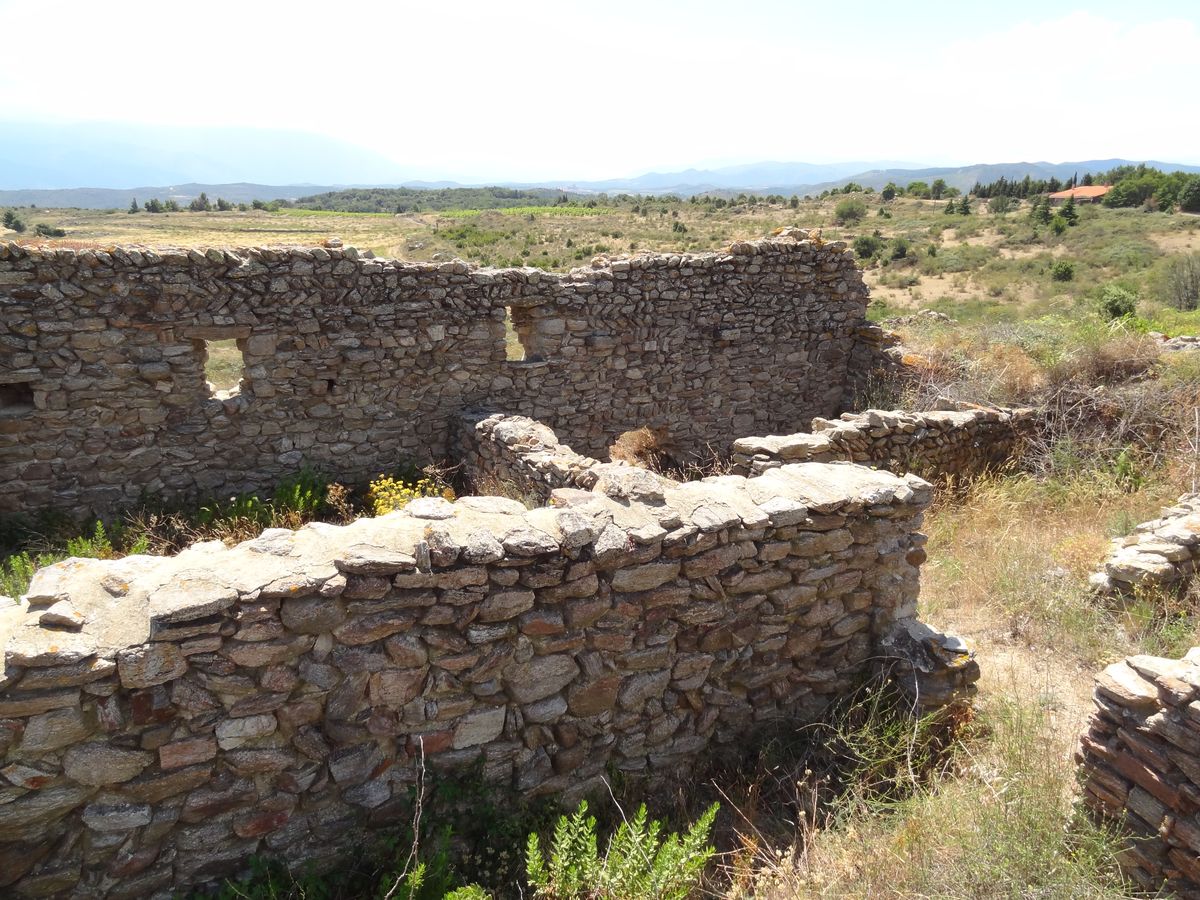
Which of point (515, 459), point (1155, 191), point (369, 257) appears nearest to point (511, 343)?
point (369, 257)

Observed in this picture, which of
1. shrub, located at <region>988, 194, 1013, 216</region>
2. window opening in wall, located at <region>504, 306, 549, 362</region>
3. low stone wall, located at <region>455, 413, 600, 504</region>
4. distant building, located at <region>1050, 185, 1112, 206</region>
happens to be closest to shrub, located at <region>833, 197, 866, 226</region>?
shrub, located at <region>988, 194, 1013, 216</region>

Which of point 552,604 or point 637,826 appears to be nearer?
point 637,826

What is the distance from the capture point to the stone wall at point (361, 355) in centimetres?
691

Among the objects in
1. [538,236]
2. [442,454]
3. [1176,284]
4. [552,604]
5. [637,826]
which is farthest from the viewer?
[538,236]

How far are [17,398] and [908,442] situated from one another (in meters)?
9.05

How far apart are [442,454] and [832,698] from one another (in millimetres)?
5600

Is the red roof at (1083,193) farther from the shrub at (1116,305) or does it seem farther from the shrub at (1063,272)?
the shrub at (1116,305)

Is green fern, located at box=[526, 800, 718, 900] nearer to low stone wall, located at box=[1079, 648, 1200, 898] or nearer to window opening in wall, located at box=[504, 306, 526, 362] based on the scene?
low stone wall, located at box=[1079, 648, 1200, 898]

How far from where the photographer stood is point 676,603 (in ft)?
12.5

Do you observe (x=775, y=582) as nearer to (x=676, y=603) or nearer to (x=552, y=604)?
(x=676, y=603)

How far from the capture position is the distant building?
154 feet

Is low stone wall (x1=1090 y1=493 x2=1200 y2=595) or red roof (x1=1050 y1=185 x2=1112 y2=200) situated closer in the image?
low stone wall (x1=1090 y1=493 x2=1200 y2=595)

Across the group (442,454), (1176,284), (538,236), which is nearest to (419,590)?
(442,454)

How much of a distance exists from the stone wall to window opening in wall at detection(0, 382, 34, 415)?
0.02 m
